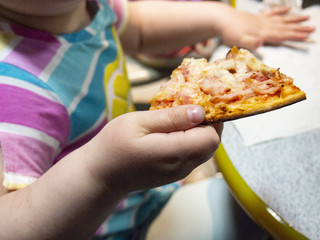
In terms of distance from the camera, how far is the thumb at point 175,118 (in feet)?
0.93

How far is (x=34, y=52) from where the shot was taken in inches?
17.1

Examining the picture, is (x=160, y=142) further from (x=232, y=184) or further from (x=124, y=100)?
(x=124, y=100)

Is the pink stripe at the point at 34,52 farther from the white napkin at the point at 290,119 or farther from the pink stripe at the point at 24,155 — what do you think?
the white napkin at the point at 290,119

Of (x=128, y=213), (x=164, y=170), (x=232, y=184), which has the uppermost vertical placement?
(x=164, y=170)

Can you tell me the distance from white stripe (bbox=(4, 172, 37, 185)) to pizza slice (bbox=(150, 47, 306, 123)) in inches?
7.1

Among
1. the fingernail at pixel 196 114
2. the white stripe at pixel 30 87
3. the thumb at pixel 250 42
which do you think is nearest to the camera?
the fingernail at pixel 196 114

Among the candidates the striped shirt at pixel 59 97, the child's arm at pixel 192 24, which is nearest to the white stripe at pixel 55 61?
the striped shirt at pixel 59 97

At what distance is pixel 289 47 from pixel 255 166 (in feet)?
0.94

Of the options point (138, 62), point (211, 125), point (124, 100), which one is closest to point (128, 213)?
point (124, 100)

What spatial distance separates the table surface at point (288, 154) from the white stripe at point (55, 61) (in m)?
0.28

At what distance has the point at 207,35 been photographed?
0.73 meters

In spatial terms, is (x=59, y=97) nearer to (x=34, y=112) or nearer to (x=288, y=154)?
(x=34, y=112)

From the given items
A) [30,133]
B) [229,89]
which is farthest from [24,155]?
[229,89]

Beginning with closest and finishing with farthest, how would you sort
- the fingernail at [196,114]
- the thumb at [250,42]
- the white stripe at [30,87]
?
the fingernail at [196,114], the white stripe at [30,87], the thumb at [250,42]
